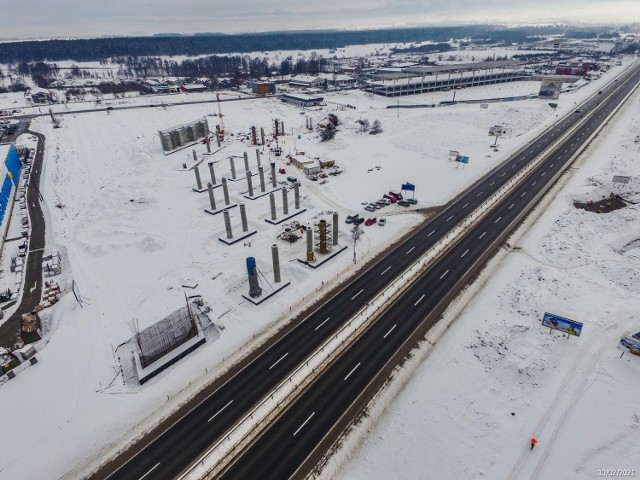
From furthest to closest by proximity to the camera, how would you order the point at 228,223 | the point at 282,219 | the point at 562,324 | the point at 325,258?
the point at 282,219, the point at 228,223, the point at 325,258, the point at 562,324

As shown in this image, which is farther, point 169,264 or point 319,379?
point 169,264

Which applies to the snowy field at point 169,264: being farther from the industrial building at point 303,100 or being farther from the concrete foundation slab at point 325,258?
the industrial building at point 303,100

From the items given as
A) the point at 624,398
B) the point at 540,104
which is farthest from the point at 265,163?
the point at 540,104

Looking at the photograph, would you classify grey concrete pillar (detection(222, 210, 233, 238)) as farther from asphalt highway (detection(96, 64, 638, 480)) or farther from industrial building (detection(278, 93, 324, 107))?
industrial building (detection(278, 93, 324, 107))
